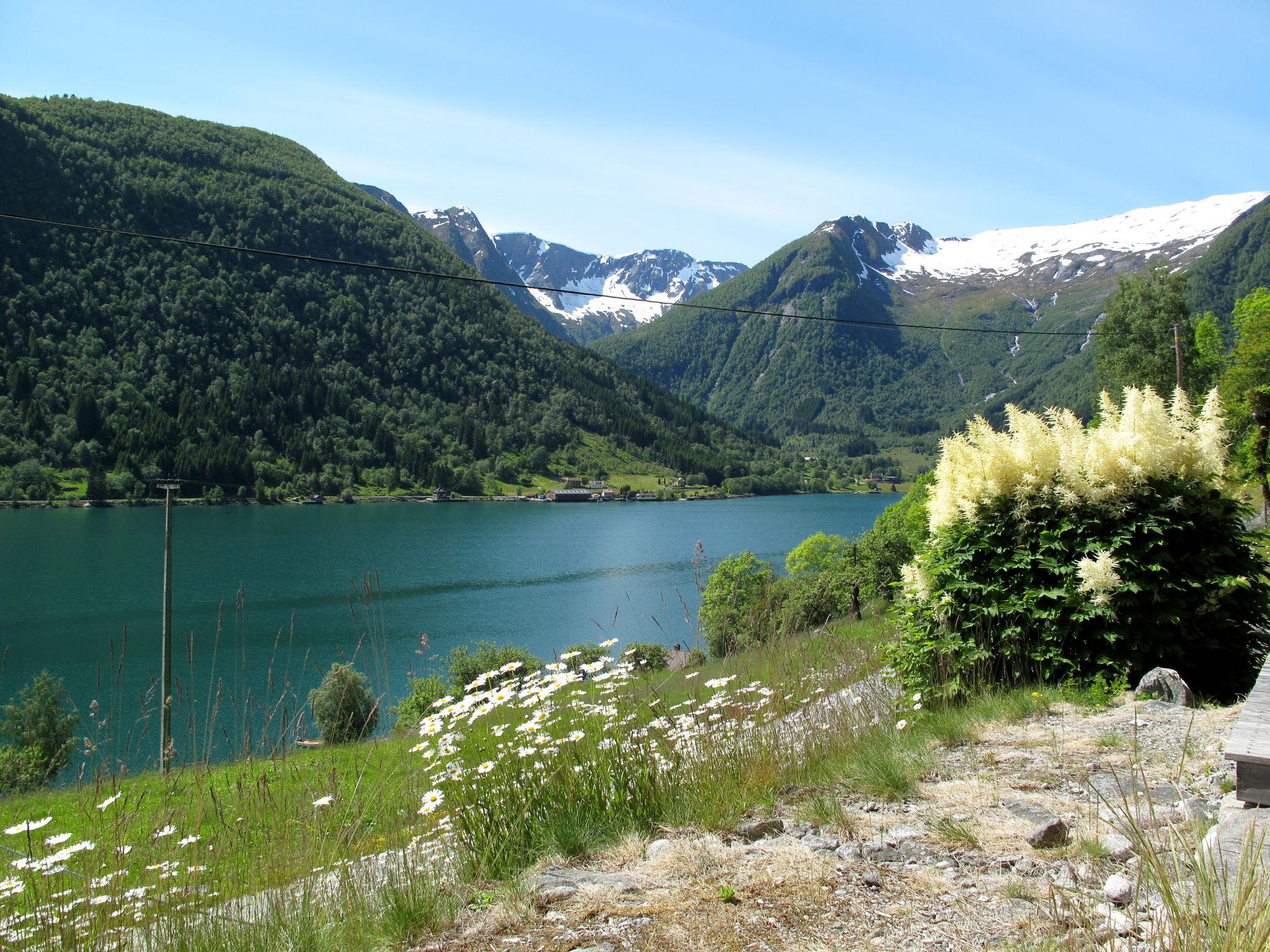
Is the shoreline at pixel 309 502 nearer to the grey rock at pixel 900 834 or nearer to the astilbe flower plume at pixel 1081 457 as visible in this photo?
the astilbe flower plume at pixel 1081 457

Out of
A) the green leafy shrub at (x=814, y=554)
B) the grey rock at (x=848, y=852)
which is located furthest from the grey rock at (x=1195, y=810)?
the green leafy shrub at (x=814, y=554)

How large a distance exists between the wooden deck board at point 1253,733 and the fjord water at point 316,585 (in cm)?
502

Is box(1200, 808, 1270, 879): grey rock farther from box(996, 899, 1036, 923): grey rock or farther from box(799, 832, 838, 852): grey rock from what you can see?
box(799, 832, 838, 852): grey rock

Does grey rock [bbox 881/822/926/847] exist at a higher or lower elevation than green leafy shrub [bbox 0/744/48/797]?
higher

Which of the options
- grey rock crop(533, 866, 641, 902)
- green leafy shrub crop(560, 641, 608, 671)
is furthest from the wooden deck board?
green leafy shrub crop(560, 641, 608, 671)

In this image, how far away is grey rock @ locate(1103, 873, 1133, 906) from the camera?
318cm

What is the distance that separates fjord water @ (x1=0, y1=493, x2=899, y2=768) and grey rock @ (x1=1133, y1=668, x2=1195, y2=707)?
21.0ft

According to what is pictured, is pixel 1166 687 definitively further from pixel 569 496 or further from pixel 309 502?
pixel 569 496

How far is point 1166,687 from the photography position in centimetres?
649

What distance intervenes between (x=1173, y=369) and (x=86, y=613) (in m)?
64.9

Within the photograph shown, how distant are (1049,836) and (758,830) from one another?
1.41m

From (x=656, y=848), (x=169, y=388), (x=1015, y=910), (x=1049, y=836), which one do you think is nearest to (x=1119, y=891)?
(x=1015, y=910)

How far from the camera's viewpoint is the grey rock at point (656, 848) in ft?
14.0

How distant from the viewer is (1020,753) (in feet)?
18.2
